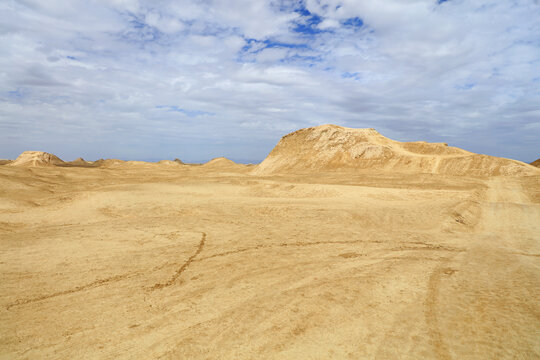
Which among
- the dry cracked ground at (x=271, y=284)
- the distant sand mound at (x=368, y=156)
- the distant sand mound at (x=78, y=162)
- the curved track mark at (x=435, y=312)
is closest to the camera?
the curved track mark at (x=435, y=312)

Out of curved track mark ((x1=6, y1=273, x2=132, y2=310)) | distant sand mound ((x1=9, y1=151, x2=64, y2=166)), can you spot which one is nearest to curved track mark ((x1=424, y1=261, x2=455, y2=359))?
curved track mark ((x1=6, y1=273, x2=132, y2=310))

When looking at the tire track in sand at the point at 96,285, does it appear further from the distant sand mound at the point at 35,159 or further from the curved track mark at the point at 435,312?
the distant sand mound at the point at 35,159

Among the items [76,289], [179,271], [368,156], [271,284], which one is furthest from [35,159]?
[271,284]

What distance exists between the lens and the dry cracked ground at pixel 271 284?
4.00 m

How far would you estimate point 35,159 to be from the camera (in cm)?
4950

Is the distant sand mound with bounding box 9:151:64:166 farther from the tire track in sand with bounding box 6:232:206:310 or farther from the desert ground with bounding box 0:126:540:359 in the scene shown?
the tire track in sand with bounding box 6:232:206:310

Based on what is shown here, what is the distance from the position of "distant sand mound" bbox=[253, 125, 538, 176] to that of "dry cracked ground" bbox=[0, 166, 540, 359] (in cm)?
1819

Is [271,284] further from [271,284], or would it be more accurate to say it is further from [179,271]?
[179,271]

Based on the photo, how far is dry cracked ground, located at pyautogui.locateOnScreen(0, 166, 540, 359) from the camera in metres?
4.00

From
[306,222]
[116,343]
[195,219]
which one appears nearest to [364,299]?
A: [116,343]

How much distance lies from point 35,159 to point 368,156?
52.0m

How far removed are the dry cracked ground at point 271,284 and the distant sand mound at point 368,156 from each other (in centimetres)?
1819

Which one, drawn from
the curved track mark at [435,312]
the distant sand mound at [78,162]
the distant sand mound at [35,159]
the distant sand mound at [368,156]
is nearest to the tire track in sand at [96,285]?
the curved track mark at [435,312]

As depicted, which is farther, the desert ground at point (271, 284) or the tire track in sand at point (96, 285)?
the tire track in sand at point (96, 285)
